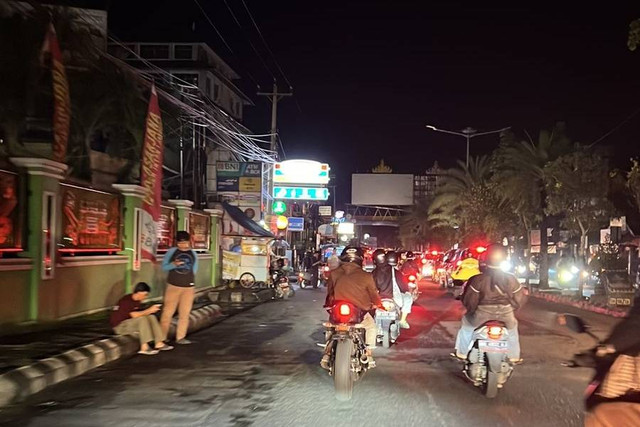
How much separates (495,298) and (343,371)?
1885 mm

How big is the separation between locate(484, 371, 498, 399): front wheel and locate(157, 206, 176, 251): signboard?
12.9 metres

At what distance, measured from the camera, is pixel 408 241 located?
283 feet

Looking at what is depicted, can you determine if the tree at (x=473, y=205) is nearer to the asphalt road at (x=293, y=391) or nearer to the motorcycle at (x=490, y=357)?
the asphalt road at (x=293, y=391)

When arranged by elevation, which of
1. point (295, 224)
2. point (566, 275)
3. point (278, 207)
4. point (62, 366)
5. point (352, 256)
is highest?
point (278, 207)

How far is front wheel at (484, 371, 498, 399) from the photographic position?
7832 millimetres

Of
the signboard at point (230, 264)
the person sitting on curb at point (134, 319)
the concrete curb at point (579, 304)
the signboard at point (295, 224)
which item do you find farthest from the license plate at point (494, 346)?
the signboard at point (295, 224)

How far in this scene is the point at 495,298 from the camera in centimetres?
797

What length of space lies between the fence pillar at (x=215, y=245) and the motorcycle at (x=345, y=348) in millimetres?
Result: 16920

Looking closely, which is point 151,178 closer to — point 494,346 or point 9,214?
point 9,214

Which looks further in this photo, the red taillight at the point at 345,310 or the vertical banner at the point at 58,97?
the vertical banner at the point at 58,97

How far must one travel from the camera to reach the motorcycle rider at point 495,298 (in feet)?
26.1

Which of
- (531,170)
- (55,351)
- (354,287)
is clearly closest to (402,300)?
(354,287)

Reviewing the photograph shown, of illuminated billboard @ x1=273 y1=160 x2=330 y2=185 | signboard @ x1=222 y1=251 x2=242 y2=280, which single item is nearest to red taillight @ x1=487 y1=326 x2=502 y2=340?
signboard @ x1=222 y1=251 x2=242 y2=280

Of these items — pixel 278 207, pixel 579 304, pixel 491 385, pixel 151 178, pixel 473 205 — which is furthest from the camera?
pixel 473 205
